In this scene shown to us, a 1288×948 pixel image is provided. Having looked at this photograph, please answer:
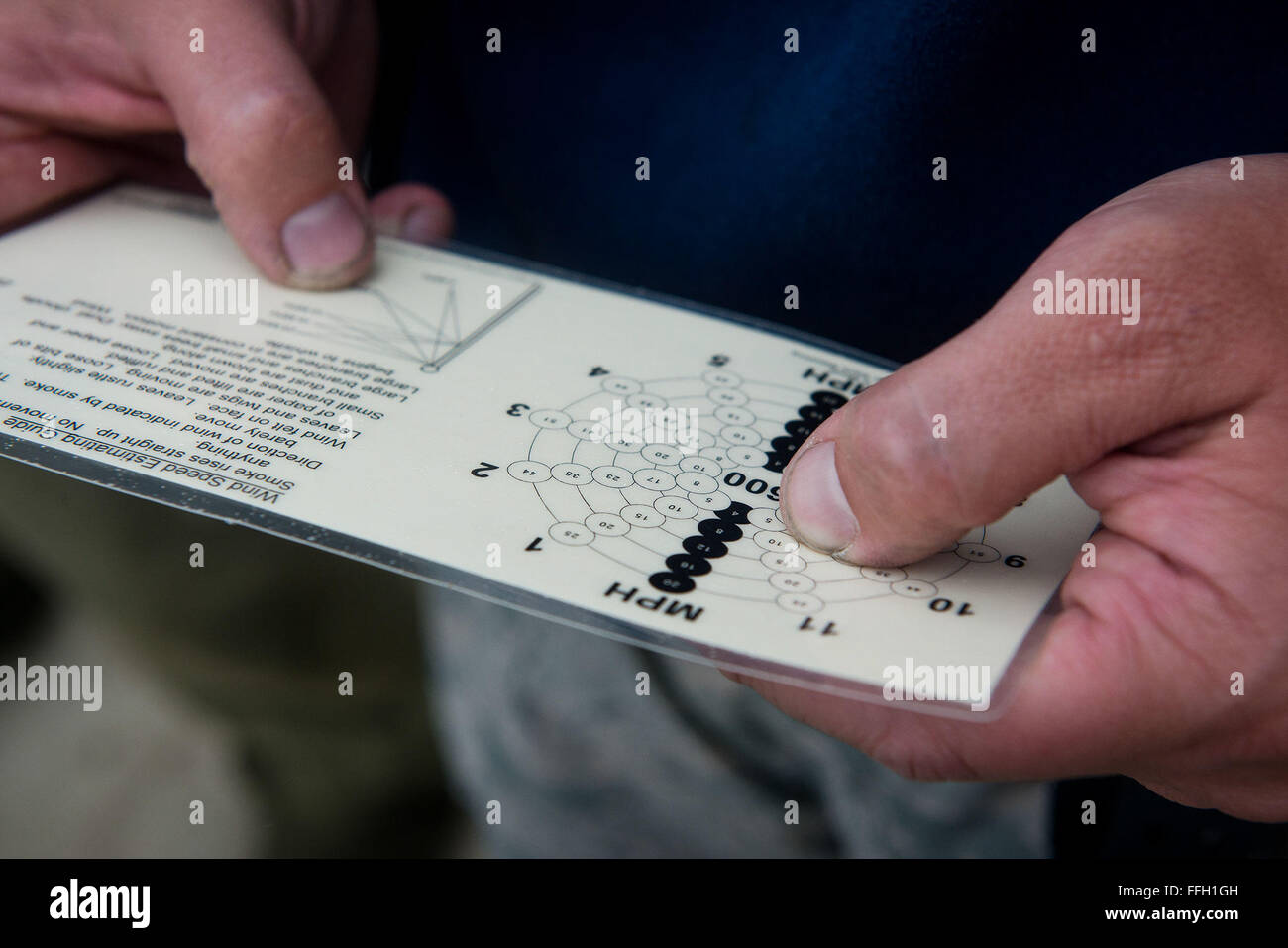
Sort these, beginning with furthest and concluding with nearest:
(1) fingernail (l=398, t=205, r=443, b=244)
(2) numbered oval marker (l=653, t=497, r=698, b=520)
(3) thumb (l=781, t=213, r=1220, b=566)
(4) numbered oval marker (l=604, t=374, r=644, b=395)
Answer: (1) fingernail (l=398, t=205, r=443, b=244)
(4) numbered oval marker (l=604, t=374, r=644, b=395)
(2) numbered oval marker (l=653, t=497, r=698, b=520)
(3) thumb (l=781, t=213, r=1220, b=566)

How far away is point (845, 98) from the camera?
0.72m

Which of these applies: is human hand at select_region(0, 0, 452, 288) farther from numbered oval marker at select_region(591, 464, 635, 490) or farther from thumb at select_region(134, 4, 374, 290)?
numbered oval marker at select_region(591, 464, 635, 490)

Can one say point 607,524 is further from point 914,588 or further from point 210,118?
point 210,118

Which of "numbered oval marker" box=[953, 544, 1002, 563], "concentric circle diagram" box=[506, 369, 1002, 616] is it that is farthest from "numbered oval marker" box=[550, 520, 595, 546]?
"numbered oval marker" box=[953, 544, 1002, 563]

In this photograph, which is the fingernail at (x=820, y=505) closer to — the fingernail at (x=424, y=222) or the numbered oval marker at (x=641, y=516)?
the numbered oval marker at (x=641, y=516)

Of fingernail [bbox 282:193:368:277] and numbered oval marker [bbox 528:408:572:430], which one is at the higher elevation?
fingernail [bbox 282:193:368:277]

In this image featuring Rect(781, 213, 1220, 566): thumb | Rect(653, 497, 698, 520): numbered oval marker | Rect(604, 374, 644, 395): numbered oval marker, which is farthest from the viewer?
Rect(604, 374, 644, 395): numbered oval marker

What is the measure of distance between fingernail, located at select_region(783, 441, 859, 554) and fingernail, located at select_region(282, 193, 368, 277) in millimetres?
421

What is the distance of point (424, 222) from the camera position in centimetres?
91

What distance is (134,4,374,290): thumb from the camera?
2.40ft

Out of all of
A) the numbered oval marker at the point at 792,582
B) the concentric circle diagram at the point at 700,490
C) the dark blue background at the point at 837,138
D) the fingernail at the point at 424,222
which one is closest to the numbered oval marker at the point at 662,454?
the concentric circle diagram at the point at 700,490

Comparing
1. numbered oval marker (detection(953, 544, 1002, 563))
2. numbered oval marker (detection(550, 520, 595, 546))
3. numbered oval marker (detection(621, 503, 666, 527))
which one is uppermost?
numbered oval marker (detection(621, 503, 666, 527))

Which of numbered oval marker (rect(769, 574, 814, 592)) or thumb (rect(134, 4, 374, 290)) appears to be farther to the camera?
thumb (rect(134, 4, 374, 290))

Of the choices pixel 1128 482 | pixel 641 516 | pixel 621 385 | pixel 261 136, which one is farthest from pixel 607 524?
pixel 261 136
